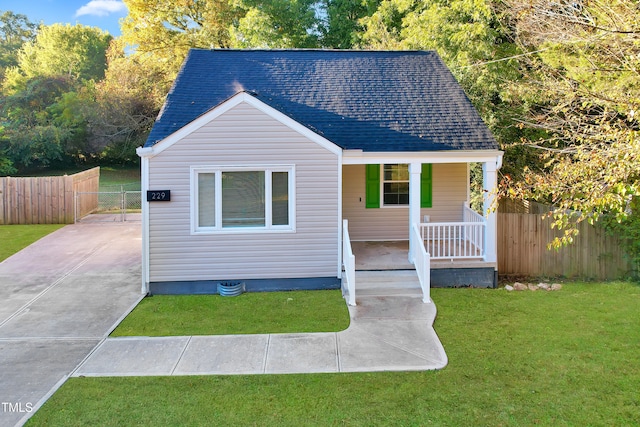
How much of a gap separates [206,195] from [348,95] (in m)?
4.31

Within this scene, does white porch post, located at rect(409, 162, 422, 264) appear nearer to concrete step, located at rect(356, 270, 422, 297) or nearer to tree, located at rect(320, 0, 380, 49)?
concrete step, located at rect(356, 270, 422, 297)

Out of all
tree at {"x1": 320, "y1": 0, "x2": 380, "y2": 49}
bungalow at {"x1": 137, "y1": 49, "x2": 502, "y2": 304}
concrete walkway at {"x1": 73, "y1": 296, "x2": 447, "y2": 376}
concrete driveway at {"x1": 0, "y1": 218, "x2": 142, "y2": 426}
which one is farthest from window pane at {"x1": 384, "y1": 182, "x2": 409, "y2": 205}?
tree at {"x1": 320, "y1": 0, "x2": 380, "y2": 49}

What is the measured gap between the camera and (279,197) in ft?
31.9

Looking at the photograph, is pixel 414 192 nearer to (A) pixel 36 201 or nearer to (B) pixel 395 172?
(B) pixel 395 172

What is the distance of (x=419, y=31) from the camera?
53.0 ft

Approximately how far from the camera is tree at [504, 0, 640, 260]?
5.63 m

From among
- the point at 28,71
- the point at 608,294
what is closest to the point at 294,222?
the point at 608,294

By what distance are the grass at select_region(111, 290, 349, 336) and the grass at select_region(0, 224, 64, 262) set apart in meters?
6.35

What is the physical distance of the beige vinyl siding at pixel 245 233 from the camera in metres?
9.42

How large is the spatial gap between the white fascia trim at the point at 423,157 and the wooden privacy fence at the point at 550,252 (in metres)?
1.69

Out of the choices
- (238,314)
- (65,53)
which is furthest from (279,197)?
(65,53)

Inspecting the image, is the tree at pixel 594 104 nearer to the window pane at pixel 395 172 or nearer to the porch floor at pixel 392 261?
the porch floor at pixel 392 261

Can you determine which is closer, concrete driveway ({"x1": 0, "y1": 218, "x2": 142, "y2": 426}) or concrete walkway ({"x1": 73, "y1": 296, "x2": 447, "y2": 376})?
concrete driveway ({"x1": 0, "y1": 218, "x2": 142, "y2": 426})

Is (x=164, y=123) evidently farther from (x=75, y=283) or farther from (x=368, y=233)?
(x=368, y=233)
